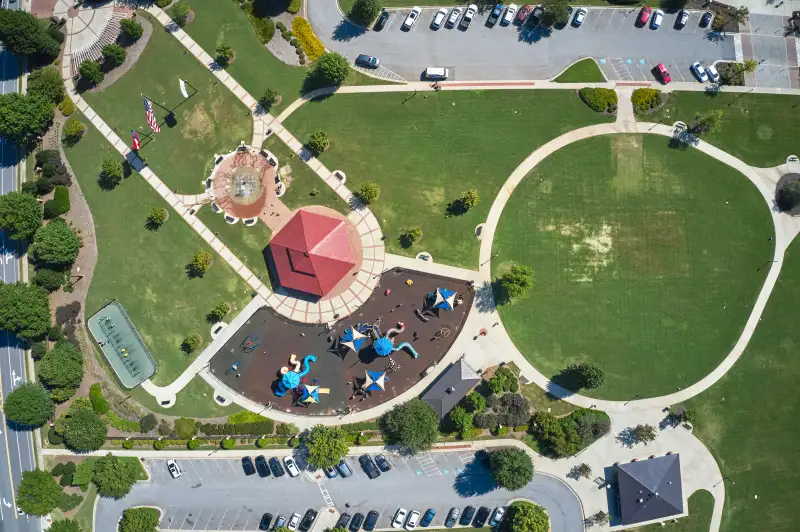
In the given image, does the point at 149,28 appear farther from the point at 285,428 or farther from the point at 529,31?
the point at 285,428

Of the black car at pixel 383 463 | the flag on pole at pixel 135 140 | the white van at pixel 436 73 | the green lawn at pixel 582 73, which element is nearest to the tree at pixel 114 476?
the black car at pixel 383 463

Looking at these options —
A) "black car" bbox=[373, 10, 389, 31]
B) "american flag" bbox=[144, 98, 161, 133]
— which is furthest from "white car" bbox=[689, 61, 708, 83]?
"american flag" bbox=[144, 98, 161, 133]

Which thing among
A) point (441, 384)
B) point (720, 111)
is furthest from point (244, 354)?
point (720, 111)

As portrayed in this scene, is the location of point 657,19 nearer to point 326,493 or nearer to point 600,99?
point 600,99

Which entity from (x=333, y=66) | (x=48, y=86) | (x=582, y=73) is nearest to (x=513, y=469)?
(x=582, y=73)

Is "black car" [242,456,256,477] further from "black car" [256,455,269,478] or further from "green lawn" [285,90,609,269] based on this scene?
"green lawn" [285,90,609,269]
